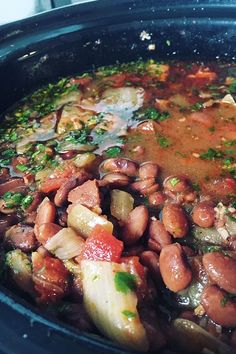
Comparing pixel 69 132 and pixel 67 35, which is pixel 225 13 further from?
pixel 69 132

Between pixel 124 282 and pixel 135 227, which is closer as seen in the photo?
pixel 124 282

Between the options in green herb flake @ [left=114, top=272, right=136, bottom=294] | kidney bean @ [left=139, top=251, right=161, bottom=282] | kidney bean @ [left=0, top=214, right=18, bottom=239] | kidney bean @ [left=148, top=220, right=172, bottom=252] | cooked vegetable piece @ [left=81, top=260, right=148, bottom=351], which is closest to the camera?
cooked vegetable piece @ [left=81, top=260, right=148, bottom=351]

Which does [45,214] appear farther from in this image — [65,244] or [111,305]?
[111,305]

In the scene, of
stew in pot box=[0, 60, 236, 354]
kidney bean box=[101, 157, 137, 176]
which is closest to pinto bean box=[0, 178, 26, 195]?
stew in pot box=[0, 60, 236, 354]

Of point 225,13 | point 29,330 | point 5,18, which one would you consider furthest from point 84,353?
point 5,18

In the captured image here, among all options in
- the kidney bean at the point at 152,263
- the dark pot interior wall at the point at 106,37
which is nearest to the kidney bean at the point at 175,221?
the kidney bean at the point at 152,263

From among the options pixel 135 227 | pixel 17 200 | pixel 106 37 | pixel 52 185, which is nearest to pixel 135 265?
pixel 135 227

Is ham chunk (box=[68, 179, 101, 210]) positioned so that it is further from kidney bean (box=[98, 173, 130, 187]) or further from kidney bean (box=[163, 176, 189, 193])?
kidney bean (box=[163, 176, 189, 193])
